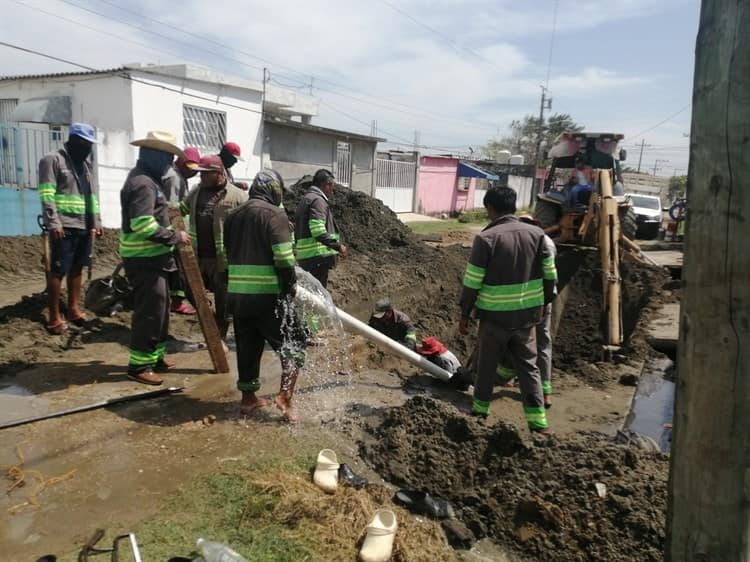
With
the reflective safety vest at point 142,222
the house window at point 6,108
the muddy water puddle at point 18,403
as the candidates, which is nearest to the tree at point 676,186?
the house window at point 6,108

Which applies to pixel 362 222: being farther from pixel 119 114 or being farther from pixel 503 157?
pixel 503 157

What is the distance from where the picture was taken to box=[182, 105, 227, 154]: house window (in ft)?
52.0

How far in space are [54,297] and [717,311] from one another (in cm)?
591

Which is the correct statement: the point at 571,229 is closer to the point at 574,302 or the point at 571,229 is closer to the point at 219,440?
the point at 574,302

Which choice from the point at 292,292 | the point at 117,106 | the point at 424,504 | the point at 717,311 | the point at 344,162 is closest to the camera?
the point at 717,311

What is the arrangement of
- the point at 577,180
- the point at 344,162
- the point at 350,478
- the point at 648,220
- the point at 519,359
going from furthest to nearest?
the point at 344,162
the point at 648,220
the point at 577,180
the point at 519,359
the point at 350,478

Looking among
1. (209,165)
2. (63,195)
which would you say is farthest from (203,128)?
(209,165)

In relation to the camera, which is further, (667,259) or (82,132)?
(667,259)

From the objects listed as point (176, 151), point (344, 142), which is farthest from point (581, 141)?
point (344, 142)

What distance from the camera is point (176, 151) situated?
15.8 ft

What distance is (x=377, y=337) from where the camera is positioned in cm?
554

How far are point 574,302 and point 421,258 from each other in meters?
3.85

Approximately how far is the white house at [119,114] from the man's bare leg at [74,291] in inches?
246

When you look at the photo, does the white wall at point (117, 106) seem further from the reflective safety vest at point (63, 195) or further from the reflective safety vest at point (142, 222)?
the reflective safety vest at point (142, 222)
